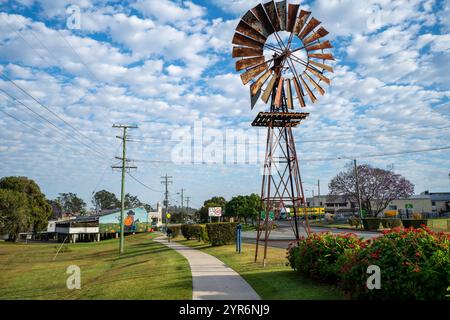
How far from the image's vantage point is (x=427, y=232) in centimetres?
755

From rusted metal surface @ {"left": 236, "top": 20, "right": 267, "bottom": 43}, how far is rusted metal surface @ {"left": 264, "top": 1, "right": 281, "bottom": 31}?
715mm

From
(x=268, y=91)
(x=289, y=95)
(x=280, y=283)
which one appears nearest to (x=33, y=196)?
(x=268, y=91)

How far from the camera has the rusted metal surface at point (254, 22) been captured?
14605 millimetres

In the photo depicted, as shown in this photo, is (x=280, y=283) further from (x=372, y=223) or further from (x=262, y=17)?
(x=372, y=223)

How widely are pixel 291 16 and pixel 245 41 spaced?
89.7 inches

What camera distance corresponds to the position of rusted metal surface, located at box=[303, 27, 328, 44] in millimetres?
15391

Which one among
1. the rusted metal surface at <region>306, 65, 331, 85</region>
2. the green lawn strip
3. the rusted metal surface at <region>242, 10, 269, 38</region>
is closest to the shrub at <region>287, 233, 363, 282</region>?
the green lawn strip

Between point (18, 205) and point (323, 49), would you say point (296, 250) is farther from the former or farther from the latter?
point (18, 205)

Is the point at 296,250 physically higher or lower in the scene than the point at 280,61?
lower

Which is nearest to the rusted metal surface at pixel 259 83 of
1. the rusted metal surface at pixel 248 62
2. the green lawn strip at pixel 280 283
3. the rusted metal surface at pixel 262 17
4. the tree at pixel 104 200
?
the rusted metal surface at pixel 248 62

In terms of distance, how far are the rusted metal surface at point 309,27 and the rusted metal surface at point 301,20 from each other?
0.19 m

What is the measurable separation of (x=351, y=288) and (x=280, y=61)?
11.1 m

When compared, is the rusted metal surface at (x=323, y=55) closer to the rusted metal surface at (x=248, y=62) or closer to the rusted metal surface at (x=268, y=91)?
the rusted metal surface at (x=268, y=91)
